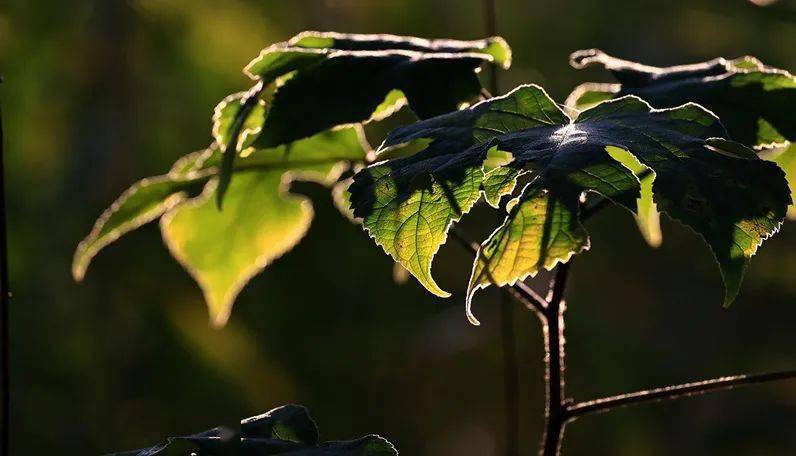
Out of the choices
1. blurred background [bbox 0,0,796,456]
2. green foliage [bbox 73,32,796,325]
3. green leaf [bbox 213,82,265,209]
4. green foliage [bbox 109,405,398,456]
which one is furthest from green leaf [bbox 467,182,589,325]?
blurred background [bbox 0,0,796,456]

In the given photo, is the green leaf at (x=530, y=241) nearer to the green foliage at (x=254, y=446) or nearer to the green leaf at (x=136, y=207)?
the green foliage at (x=254, y=446)

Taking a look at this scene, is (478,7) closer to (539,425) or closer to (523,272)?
(539,425)

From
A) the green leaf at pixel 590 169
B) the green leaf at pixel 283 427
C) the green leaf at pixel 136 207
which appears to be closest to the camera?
the green leaf at pixel 590 169

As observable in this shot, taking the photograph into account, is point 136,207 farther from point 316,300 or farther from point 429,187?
point 316,300

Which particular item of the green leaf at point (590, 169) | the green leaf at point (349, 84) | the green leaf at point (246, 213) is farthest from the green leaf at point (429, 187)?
the green leaf at point (246, 213)

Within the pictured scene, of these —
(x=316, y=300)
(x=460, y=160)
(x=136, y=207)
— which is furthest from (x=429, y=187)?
(x=316, y=300)

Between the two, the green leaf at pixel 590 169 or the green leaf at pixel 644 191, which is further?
the green leaf at pixel 644 191
